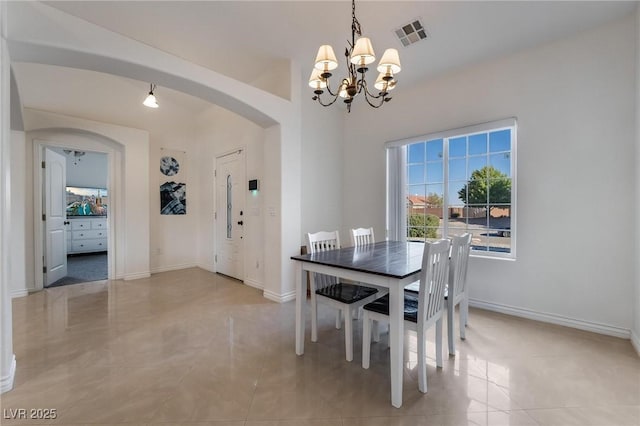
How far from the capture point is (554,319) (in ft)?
9.28

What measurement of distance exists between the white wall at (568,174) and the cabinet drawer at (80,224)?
8.88 meters

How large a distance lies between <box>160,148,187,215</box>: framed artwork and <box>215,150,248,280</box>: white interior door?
90cm

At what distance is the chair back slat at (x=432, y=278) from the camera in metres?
1.75

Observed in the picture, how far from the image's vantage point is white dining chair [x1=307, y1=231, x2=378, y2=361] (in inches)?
85.1

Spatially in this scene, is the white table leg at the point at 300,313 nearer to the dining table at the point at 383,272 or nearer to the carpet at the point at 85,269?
the dining table at the point at 383,272

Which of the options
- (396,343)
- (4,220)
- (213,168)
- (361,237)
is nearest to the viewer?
(396,343)

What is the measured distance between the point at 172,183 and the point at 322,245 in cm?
386

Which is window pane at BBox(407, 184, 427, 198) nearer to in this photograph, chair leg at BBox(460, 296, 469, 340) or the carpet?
chair leg at BBox(460, 296, 469, 340)

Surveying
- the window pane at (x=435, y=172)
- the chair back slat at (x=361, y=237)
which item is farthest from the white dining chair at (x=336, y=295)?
the window pane at (x=435, y=172)

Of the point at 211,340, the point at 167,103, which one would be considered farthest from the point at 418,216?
the point at 167,103

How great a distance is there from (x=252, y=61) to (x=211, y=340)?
3397mm

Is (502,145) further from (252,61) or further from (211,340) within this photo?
(211,340)

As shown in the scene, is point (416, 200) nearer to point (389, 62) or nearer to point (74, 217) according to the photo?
point (389, 62)

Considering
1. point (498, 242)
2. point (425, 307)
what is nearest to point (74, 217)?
point (425, 307)
